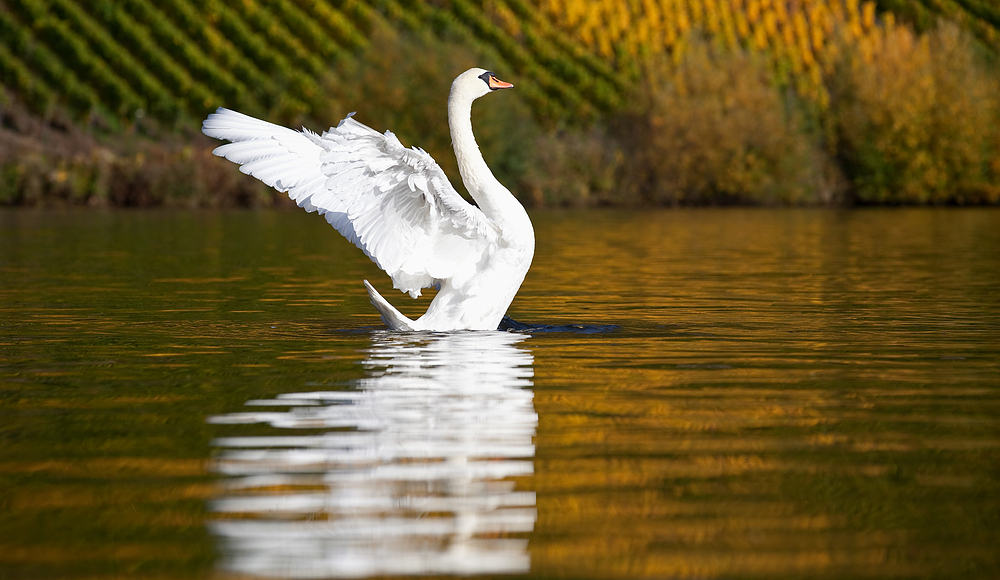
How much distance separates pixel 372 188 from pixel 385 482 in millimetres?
5112

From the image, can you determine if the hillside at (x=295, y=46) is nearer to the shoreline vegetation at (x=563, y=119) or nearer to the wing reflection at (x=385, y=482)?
the shoreline vegetation at (x=563, y=119)

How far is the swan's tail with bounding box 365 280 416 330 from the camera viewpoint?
431 inches

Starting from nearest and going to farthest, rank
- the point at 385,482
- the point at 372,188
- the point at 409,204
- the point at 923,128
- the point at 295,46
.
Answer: the point at 385,482
the point at 372,188
the point at 409,204
the point at 923,128
the point at 295,46

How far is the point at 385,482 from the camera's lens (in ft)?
18.9

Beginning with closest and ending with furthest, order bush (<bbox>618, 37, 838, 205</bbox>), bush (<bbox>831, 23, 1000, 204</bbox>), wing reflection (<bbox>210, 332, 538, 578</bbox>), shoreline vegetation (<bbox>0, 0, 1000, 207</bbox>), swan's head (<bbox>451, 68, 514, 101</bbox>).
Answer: wing reflection (<bbox>210, 332, 538, 578</bbox>) < swan's head (<bbox>451, 68, 514, 101</bbox>) < shoreline vegetation (<bbox>0, 0, 1000, 207</bbox>) < bush (<bbox>618, 37, 838, 205</bbox>) < bush (<bbox>831, 23, 1000, 204</bbox>)

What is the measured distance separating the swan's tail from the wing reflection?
2060 millimetres

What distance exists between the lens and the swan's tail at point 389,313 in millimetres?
10938

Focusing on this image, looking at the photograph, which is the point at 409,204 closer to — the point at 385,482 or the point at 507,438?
the point at 507,438

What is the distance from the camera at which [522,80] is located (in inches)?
3044

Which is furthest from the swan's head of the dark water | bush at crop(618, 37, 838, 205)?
bush at crop(618, 37, 838, 205)

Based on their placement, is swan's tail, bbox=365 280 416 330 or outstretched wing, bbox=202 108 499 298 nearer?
outstretched wing, bbox=202 108 499 298

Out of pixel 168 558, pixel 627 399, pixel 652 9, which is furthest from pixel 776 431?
pixel 652 9

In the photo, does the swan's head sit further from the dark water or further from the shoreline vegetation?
the shoreline vegetation

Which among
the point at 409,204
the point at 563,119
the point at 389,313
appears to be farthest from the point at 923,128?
the point at 409,204
